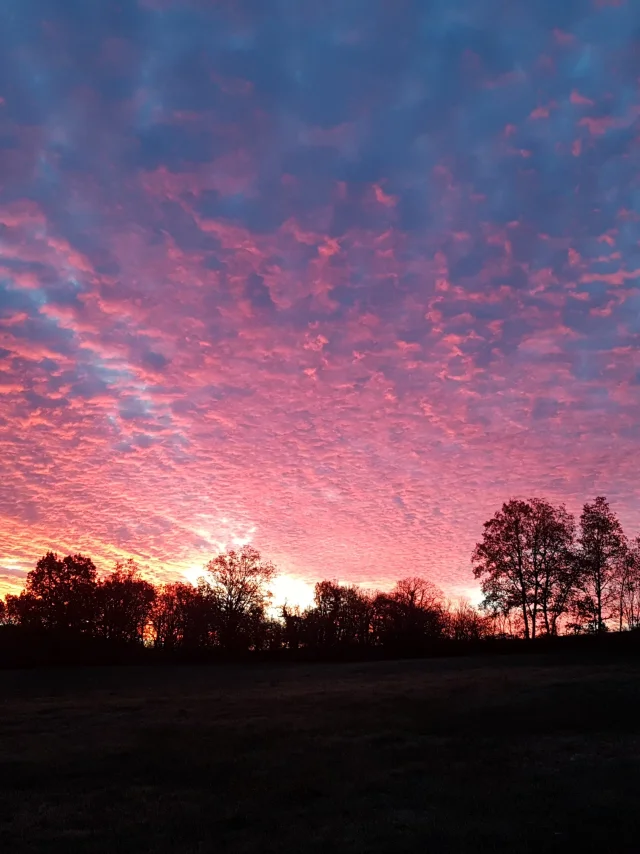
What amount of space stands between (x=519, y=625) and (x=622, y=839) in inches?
2893

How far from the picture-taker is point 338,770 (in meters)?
20.8

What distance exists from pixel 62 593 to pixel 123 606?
12.8m

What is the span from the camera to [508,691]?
3606cm

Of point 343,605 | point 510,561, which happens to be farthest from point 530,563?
point 343,605

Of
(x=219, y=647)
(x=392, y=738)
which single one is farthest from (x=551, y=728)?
(x=219, y=647)

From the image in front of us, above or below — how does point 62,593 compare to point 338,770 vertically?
above

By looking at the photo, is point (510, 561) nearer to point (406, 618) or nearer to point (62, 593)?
point (406, 618)

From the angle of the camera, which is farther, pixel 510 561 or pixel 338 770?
pixel 510 561

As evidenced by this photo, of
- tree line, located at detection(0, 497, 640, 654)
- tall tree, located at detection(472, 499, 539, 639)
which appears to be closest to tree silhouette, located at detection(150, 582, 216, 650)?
tree line, located at detection(0, 497, 640, 654)

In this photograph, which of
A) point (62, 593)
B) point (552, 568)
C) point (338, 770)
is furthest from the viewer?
point (62, 593)

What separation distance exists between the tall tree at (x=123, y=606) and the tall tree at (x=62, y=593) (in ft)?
5.96

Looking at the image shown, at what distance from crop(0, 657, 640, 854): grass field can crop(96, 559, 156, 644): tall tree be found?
58297 mm

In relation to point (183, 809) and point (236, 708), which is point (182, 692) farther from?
point (183, 809)

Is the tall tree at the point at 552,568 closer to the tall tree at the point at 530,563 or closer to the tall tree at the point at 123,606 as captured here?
the tall tree at the point at 530,563
